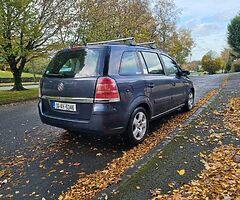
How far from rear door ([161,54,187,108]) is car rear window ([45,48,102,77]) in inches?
89.4

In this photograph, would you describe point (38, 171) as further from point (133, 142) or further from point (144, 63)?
point (144, 63)

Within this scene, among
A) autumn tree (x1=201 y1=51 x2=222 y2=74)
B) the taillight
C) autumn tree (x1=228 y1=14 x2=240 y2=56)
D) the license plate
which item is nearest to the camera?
the taillight

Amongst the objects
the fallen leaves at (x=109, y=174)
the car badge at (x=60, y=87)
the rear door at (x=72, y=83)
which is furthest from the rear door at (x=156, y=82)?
the car badge at (x=60, y=87)

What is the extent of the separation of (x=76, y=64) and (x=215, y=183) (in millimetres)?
2906

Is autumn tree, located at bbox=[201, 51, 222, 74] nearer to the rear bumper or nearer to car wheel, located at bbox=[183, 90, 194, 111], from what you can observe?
car wheel, located at bbox=[183, 90, 194, 111]

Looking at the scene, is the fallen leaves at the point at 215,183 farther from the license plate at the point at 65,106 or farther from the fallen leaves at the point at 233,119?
the license plate at the point at 65,106

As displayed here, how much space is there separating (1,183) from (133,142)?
224cm

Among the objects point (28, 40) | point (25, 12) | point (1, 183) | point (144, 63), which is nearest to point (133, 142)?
point (144, 63)

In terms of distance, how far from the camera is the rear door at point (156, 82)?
5234 mm

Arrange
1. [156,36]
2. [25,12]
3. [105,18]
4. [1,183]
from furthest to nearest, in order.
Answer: [156,36], [105,18], [25,12], [1,183]

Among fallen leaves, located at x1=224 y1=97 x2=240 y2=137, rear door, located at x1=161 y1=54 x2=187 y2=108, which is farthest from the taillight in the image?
fallen leaves, located at x1=224 y1=97 x2=240 y2=137

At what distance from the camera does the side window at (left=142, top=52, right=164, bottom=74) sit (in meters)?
5.39

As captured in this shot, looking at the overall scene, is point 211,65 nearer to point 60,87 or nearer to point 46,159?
point 60,87

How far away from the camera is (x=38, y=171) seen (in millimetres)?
3918
